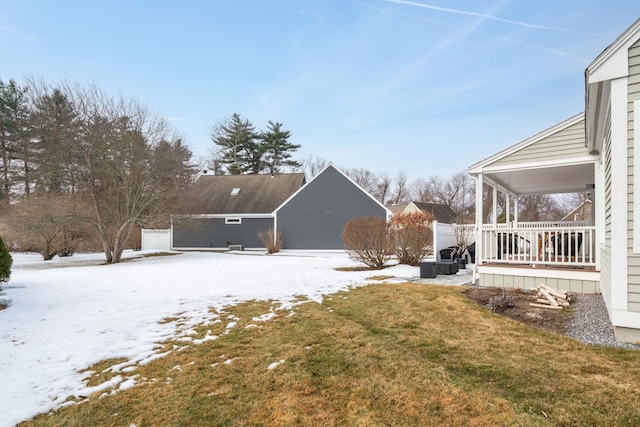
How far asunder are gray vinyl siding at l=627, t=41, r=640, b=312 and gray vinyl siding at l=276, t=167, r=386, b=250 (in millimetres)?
15988

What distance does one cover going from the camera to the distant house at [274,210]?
66.8ft

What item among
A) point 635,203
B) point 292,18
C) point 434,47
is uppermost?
point 292,18

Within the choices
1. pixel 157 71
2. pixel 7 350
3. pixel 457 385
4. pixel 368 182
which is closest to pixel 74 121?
pixel 157 71

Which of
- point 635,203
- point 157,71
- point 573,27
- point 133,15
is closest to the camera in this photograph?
point 635,203

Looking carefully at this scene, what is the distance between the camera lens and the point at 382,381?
306cm

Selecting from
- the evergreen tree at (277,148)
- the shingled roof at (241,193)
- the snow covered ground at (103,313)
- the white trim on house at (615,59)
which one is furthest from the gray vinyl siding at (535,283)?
the evergreen tree at (277,148)

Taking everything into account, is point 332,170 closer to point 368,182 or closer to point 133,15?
point 133,15

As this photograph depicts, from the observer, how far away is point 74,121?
1358 centimetres

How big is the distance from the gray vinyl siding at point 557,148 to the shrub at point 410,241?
4.34m

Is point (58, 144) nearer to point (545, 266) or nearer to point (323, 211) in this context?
point (323, 211)

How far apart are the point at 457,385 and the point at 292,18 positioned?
1337 cm

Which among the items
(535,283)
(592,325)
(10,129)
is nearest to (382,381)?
(592,325)

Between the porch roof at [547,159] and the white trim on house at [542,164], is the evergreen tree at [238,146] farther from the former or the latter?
the white trim on house at [542,164]

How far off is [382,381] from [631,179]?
3605mm
